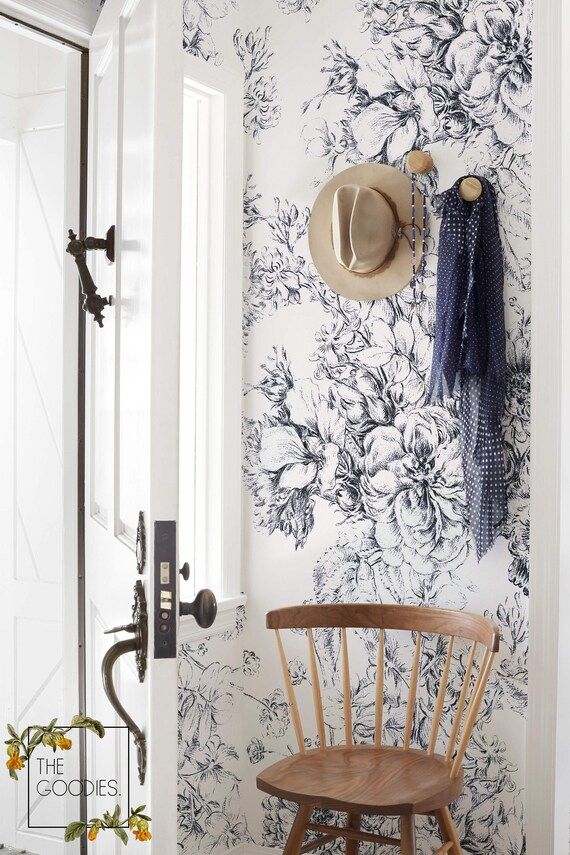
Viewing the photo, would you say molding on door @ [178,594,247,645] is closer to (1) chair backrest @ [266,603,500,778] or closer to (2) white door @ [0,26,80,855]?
(1) chair backrest @ [266,603,500,778]

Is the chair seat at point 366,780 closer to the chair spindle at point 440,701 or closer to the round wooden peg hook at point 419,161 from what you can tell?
the chair spindle at point 440,701

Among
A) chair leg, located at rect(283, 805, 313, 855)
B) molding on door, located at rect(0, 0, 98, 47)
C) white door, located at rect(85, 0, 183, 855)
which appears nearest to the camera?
white door, located at rect(85, 0, 183, 855)

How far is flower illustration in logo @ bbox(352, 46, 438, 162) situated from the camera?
89.0 inches

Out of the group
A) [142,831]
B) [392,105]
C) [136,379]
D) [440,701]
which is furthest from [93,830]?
[392,105]

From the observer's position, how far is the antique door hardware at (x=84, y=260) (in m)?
1.40

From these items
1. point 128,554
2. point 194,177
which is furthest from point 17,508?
point 128,554

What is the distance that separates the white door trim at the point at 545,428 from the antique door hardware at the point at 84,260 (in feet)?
3.69

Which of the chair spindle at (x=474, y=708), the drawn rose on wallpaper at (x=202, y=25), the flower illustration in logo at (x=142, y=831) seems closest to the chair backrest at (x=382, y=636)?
the chair spindle at (x=474, y=708)

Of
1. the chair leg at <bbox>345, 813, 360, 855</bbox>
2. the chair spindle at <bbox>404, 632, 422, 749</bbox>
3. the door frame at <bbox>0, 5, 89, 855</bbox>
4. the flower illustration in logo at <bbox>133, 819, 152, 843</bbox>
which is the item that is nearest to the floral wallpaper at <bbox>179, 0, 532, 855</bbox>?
the chair spindle at <bbox>404, 632, 422, 749</bbox>

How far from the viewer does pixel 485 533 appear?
2119 millimetres

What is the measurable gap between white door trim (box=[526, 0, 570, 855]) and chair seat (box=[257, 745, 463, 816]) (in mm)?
282

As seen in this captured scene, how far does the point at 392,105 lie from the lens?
2.31 meters

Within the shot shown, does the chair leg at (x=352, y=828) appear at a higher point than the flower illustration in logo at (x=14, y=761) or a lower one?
lower

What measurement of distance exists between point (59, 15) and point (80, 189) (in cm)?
35
